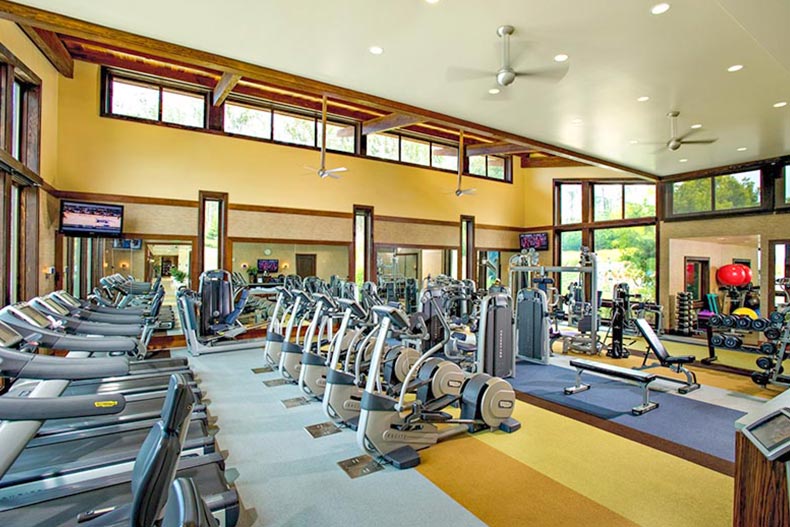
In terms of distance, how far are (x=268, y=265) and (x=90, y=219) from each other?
3.33 meters

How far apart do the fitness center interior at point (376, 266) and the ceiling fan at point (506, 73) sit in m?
0.06

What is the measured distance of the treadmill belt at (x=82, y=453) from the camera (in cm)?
262

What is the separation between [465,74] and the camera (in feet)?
15.9

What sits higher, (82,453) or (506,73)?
(506,73)

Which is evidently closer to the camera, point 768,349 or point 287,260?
point 768,349

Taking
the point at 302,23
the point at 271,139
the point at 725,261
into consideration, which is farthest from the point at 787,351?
the point at 271,139

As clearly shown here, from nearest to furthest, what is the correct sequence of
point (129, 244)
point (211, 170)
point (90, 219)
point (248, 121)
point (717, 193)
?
point (90, 219)
point (129, 244)
point (211, 170)
point (717, 193)
point (248, 121)

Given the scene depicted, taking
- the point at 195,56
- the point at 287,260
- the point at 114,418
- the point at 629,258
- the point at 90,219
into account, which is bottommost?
the point at 114,418

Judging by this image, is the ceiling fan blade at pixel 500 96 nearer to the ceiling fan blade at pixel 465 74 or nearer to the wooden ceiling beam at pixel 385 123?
the ceiling fan blade at pixel 465 74

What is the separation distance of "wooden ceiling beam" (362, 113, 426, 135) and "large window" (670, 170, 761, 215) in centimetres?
638

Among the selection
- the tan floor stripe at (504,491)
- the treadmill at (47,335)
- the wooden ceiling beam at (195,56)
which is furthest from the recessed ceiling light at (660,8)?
the treadmill at (47,335)

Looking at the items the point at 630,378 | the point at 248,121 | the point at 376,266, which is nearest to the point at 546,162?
the point at 376,266

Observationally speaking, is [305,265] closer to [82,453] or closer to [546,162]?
[82,453]

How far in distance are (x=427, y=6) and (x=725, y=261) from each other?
37.3 ft
